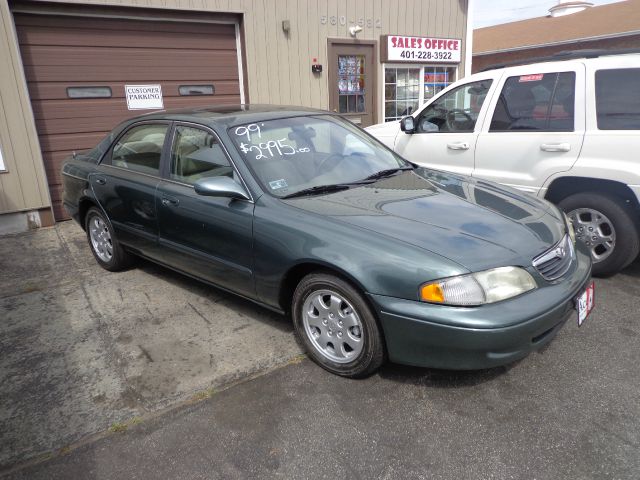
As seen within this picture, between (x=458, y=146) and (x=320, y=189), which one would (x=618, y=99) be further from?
(x=320, y=189)

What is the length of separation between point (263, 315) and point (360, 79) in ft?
21.0

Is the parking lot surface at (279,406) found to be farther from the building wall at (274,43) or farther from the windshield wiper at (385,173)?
the building wall at (274,43)

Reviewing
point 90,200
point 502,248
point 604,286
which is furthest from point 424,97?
point 502,248

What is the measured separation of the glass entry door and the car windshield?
4.84 m

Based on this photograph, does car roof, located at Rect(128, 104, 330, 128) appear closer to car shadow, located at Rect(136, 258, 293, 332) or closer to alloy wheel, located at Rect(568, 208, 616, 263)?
car shadow, located at Rect(136, 258, 293, 332)

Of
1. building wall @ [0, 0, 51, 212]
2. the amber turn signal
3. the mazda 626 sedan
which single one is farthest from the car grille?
building wall @ [0, 0, 51, 212]

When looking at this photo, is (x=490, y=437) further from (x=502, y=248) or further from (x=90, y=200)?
(x=90, y=200)

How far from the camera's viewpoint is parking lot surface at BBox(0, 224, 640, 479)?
2301mm

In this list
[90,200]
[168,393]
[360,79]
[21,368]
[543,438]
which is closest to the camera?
[543,438]

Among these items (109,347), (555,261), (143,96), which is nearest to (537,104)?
(555,261)

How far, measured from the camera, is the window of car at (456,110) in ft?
16.4

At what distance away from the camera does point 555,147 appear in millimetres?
4324

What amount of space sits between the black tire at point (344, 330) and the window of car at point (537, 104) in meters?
2.87

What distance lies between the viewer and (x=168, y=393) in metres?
2.87
